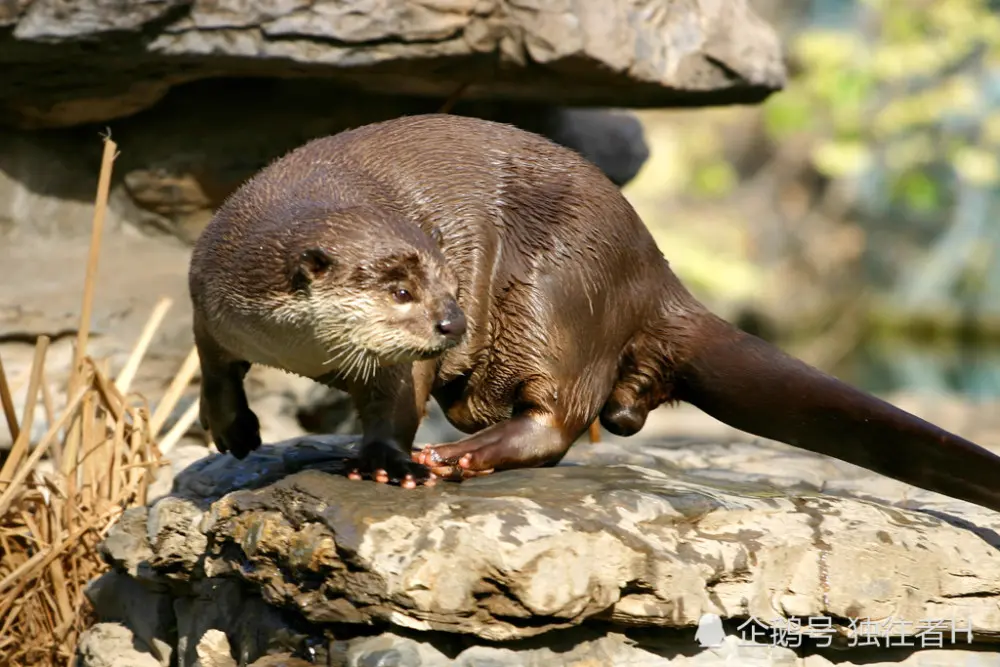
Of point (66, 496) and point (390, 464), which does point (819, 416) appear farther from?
point (66, 496)

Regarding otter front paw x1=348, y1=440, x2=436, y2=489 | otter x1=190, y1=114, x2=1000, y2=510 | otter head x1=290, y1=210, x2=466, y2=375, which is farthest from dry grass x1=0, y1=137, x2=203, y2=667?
otter head x1=290, y1=210, x2=466, y2=375

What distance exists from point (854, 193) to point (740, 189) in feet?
2.95

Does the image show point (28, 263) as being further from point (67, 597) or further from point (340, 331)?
point (340, 331)

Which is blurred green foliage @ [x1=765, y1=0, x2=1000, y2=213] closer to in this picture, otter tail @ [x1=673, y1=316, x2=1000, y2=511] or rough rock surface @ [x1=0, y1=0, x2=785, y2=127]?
rough rock surface @ [x1=0, y1=0, x2=785, y2=127]

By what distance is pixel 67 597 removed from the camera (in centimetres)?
310

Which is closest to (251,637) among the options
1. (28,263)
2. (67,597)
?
(67,597)

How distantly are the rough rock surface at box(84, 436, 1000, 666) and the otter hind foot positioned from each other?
52 millimetres

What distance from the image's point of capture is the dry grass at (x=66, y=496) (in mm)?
3049

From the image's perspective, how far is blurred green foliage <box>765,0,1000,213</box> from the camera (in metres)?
9.13

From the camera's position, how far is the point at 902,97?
31.4ft

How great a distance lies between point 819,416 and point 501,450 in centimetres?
64

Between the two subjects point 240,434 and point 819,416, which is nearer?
point 819,416

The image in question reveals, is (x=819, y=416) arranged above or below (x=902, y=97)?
below

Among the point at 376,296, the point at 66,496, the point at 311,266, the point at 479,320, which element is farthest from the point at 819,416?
the point at 66,496
